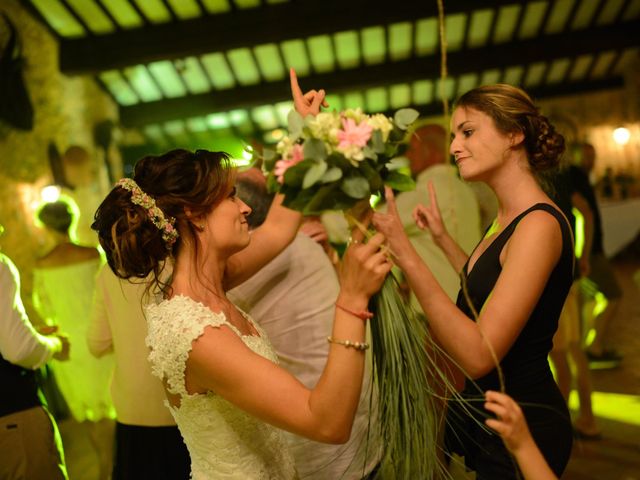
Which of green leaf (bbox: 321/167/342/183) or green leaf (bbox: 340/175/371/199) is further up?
green leaf (bbox: 321/167/342/183)

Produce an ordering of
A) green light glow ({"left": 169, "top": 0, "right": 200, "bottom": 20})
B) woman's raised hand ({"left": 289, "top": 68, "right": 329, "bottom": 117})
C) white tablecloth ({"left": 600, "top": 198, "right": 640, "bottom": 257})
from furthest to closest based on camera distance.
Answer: white tablecloth ({"left": 600, "top": 198, "right": 640, "bottom": 257})
green light glow ({"left": 169, "top": 0, "right": 200, "bottom": 20})
woman's raised hand ({"left": 289, "top": 68, "right": 329, "bottom": 117})

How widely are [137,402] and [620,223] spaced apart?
8.64 meters

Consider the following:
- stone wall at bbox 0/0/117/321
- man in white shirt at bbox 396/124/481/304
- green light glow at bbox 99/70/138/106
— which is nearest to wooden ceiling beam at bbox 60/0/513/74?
stone wall at bbox 0/0/117/321

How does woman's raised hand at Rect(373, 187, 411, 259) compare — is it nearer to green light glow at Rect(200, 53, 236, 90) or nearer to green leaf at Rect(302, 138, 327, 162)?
green leaf at Rect(302, 138, 327, 162)

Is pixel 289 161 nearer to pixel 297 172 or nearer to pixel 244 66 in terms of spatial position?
pixel 297 172

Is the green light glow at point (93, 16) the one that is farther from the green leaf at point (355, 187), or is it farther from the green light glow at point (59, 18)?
the green leaf at point (355, 187)

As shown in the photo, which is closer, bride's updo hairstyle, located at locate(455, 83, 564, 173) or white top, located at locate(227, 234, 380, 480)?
bride's updo hairstyle, located at locate(455, 83, 564, 173)

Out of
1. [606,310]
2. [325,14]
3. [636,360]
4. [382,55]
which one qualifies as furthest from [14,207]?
[382,55]

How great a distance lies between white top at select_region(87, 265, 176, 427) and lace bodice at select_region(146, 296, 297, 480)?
0.64 m

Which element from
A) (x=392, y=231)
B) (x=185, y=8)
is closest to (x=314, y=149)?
(x=392, y=231)

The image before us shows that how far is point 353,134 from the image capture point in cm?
121

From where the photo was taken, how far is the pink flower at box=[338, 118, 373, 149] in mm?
1194

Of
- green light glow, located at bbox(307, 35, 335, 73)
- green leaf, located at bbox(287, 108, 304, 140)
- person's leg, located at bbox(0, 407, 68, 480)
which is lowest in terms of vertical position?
person's leg, located at bbox(0, 407, 68, 480)

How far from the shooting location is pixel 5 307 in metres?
2.06
